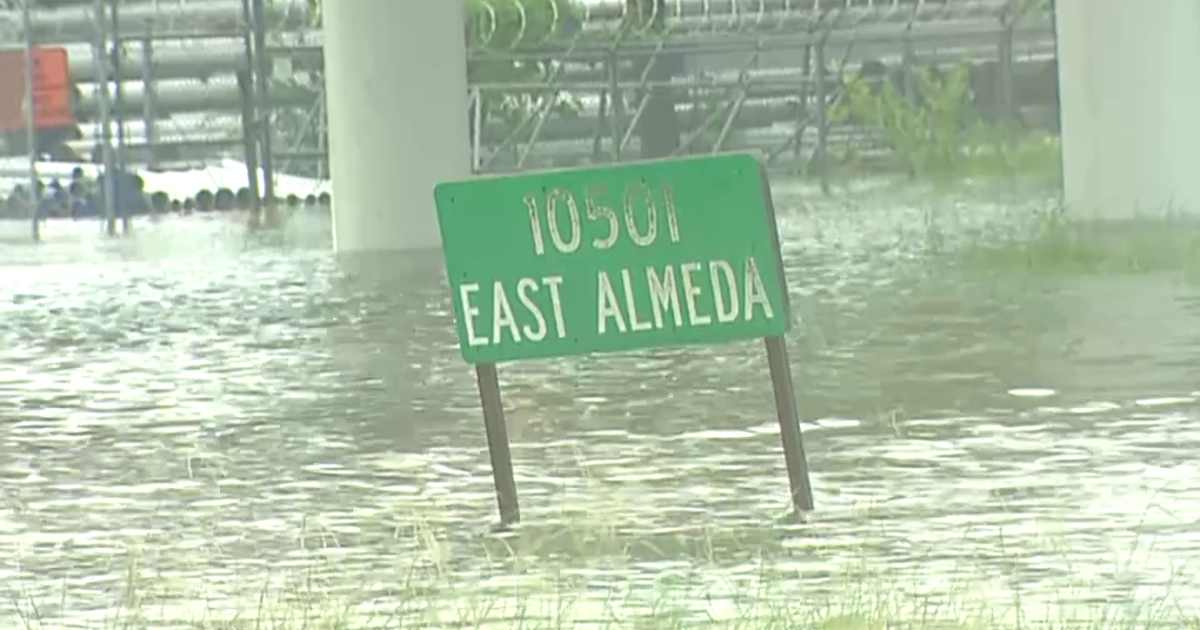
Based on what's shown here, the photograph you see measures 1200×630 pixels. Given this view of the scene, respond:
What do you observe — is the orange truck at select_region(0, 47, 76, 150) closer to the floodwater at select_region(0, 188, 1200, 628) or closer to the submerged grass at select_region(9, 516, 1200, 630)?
the floodwater at select_region(0, 188, 1200, 628)

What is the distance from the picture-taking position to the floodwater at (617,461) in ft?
21.8

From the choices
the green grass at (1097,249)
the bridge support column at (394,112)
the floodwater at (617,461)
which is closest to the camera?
the floodwater at (617,461)

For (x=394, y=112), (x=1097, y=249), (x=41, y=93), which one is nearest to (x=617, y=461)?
(x=1097, y=249)

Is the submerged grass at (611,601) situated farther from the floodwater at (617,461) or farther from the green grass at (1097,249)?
the green grass at (1097,249)

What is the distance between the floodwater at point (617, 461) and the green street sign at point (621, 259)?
492 millimetres

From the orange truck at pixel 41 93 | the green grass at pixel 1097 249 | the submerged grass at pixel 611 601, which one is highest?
the orange truck at pixel 41 93

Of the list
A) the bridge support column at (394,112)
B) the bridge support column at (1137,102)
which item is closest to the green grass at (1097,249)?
the bridge support column at (1137,102)

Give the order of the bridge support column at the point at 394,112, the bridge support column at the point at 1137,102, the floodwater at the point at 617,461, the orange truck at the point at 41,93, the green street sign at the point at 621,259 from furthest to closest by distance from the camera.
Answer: the orange truck at the point at 41,93 < the bridge support column at the point at 394,112 < the bridge support column at the point at 1137,102 < the green street sign at the point at 621,259 < the floodwater at the point at 617,461

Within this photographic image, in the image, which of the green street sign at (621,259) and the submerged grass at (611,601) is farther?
the green street sign at (621,259)

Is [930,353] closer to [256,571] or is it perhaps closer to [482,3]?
[256,571]

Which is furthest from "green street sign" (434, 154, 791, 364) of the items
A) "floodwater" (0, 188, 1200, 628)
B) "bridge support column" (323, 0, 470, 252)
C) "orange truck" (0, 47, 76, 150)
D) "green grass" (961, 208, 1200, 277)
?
"orange truck" (0, 47, 76, 150)

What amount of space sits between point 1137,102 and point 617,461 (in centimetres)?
1184

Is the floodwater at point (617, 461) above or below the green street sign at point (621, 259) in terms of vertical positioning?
below

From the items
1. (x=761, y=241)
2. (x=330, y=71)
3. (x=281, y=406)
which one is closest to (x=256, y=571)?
(x=761, y=241)
